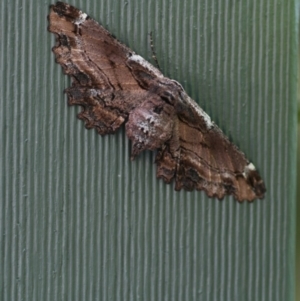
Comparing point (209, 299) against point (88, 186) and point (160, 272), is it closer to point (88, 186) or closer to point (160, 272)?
point (160, 272)

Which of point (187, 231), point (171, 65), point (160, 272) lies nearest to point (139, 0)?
point (171, 65)

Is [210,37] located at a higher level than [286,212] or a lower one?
higher

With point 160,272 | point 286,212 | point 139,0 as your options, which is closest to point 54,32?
point 139,0

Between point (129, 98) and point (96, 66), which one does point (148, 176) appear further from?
point (96, 66)

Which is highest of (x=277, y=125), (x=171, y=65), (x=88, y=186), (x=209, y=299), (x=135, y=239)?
(x=171, y=65)

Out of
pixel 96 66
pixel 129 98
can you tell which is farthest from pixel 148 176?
pixel 96 66
